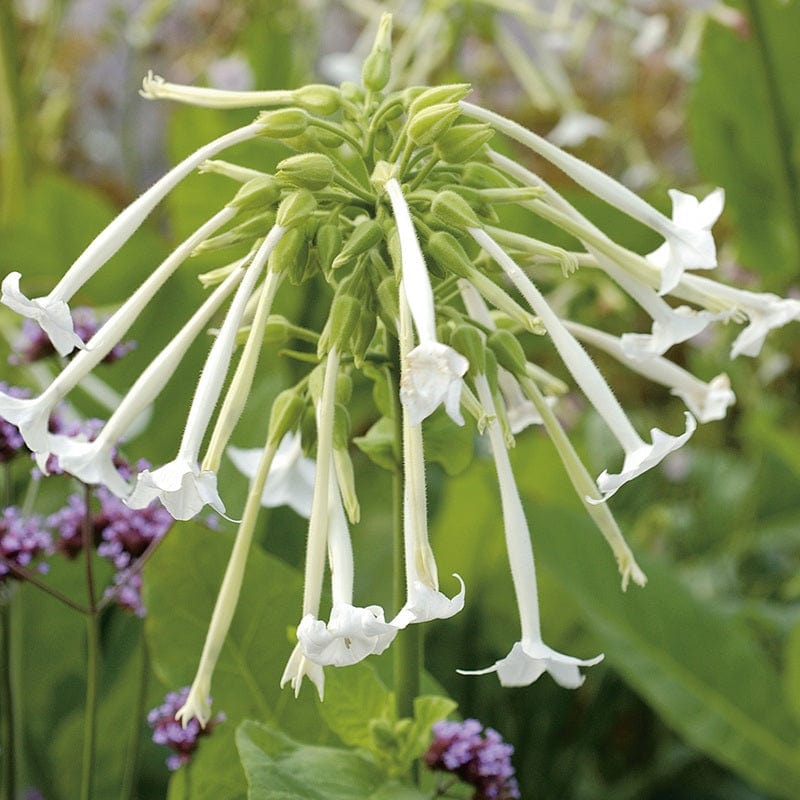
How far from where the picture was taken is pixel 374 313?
344 millimetres

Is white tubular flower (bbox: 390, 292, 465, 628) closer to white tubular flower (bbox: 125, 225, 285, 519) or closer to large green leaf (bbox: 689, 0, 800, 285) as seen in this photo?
white tubular flower (bbox: 125, 225, 285, 519)

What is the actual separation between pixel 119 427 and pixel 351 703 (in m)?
0.13

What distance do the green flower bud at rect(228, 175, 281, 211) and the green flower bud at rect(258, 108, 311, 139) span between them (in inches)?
0.6

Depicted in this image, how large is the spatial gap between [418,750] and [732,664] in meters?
0.33

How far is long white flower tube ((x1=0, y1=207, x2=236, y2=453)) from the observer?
339 mm

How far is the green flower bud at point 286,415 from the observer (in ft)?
1.18

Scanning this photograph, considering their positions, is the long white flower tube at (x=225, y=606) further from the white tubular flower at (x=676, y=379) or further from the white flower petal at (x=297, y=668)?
the white tubular flower at (x=676, y=379)

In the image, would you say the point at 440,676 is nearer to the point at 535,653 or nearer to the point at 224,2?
the point at 535,653

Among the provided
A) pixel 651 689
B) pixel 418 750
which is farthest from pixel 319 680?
pixel 651 689

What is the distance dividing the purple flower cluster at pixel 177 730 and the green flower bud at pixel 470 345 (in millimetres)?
159

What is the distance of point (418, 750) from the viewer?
37 cm

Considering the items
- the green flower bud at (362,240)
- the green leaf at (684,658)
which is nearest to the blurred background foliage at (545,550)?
the green leaf at (684,658)

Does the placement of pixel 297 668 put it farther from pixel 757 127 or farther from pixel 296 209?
pixel 757 127

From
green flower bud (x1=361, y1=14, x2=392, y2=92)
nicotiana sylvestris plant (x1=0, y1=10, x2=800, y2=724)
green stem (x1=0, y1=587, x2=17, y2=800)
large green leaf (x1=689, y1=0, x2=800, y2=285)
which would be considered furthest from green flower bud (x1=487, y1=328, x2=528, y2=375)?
large green leaf (x1=689, y1=0, x2=800, y2=285)
